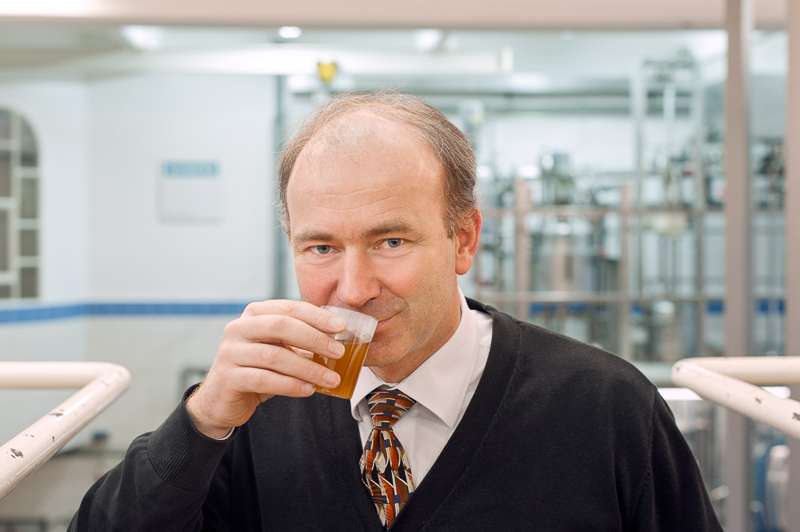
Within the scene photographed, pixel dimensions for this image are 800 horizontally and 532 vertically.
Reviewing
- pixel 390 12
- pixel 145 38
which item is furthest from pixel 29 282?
pixel 390 12

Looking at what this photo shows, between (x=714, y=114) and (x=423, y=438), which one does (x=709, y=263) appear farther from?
(x=423, y=438)

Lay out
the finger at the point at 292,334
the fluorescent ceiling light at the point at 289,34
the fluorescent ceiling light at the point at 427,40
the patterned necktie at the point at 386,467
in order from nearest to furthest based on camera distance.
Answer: the finger at the point at 292,334 < the patterned necktie at the point at 386,467 < the fluorescent ceiling light at the point at 289,34 < the fluorescent ceiling light at the point at 427,40

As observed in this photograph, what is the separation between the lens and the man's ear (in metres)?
1.21

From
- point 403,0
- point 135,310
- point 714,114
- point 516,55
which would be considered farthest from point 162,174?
point 714,114

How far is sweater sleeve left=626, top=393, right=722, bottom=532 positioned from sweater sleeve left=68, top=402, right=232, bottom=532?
0.72 m

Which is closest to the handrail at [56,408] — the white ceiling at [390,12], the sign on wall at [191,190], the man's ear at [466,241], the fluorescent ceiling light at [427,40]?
the man's ear at [466,241]

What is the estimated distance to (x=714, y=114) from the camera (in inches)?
218

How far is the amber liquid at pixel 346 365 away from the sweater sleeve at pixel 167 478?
209mm

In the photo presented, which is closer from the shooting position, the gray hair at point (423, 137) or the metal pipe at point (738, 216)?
the gray hair at point (423, 137)

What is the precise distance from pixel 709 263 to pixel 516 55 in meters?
2.60

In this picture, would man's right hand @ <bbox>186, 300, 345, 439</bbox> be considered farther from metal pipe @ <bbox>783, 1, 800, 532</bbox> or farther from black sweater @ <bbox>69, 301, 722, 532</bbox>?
metal pipe @ <bbox>783, 1, 800, 532</bbox>

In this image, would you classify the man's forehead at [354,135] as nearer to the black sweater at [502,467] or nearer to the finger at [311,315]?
the finger at [311,315]

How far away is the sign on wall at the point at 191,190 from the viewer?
5.05 meters

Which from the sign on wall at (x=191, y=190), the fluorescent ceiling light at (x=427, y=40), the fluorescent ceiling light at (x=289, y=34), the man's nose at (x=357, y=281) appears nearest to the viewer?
the man's nose at (x=357, y=281)
